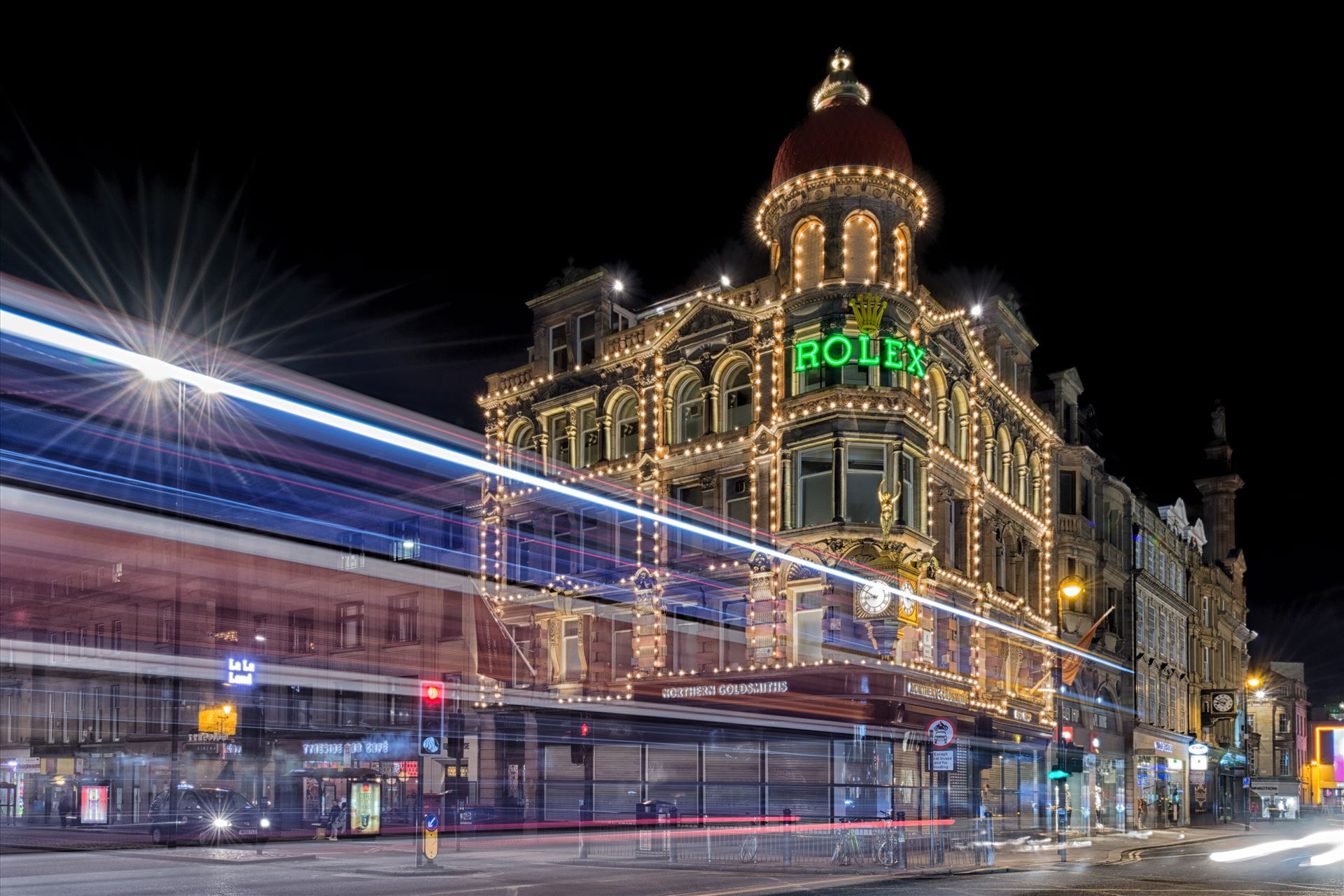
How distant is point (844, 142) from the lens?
132ft

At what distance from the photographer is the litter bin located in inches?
1121

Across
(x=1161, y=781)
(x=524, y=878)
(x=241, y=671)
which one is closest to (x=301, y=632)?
(x=241, y=671)

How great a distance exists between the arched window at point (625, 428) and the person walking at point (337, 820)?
49.0ft

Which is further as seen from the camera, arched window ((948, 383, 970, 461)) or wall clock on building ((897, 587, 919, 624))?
arched window ((948, 383, 970, 461))

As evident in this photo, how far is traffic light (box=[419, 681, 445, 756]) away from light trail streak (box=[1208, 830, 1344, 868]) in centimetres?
2026

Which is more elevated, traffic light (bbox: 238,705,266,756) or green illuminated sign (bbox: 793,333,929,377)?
green illuminated sign (bbox: 793,333,929,377)

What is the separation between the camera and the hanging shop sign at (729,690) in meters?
39.1

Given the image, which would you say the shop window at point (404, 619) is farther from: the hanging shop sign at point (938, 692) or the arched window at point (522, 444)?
the hanging shop sign at point (938, 692)

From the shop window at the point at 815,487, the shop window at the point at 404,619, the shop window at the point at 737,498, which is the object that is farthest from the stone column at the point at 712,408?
the shop window at the point at 404,619

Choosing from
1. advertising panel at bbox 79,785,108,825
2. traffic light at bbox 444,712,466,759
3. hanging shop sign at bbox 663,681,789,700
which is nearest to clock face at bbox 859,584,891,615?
hanging shop sign at bbox 663,681,789,700

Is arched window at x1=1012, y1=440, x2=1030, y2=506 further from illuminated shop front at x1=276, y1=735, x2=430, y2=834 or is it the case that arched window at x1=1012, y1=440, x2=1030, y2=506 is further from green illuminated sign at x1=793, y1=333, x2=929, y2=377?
illuminated shop front at x1=276, y1=735, x2=430, y2=834

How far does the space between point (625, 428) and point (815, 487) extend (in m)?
8.96

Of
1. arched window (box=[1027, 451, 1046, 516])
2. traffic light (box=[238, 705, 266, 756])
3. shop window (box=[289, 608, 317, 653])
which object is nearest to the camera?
shop window (box=[289, 608, 317, 653])

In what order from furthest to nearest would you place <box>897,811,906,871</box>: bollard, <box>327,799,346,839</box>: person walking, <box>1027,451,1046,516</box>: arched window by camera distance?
<box>1027,451,1046,516</box>: arched window
<box>327,799,346,839</box>: person walking
<box>897,811,906,871</box>: bollard
